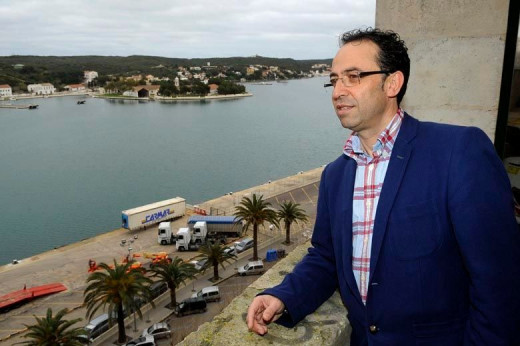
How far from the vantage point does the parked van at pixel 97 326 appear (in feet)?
59.9

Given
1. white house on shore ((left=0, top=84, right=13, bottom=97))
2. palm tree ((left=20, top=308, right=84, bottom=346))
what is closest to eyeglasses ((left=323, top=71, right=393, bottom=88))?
palm tree ((left=20, top=308, right=84, bottom=346))

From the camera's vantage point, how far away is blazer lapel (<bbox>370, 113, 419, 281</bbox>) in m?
1.95

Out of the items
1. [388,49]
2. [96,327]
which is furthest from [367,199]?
[96,327]

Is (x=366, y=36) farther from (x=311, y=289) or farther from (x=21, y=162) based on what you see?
(x=21, y=162)

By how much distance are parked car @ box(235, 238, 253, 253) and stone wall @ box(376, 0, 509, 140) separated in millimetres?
24909

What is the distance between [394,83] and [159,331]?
18167 mm

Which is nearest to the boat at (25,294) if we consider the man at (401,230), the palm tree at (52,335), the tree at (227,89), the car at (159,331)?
the palm tree at (52,335)

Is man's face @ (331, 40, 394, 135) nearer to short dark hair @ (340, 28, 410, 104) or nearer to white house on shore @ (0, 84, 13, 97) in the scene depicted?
short dark hair @ (340, 28, 410, 104)

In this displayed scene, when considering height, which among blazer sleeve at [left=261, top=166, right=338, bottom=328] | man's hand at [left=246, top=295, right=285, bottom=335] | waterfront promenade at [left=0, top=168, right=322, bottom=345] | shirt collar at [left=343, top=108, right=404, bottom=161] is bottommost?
waterfront promenade at [left=0, top=168, right=322, bottom=345]

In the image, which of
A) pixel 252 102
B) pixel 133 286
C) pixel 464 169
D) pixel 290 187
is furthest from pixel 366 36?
pixel 252 102

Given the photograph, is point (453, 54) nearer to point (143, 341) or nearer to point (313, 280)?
point (313, 280)

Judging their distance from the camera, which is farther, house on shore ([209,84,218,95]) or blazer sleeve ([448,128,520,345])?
house on shore ([209,84,218,95])

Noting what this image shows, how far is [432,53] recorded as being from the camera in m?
3.87

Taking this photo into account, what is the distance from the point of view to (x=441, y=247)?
1852mm
